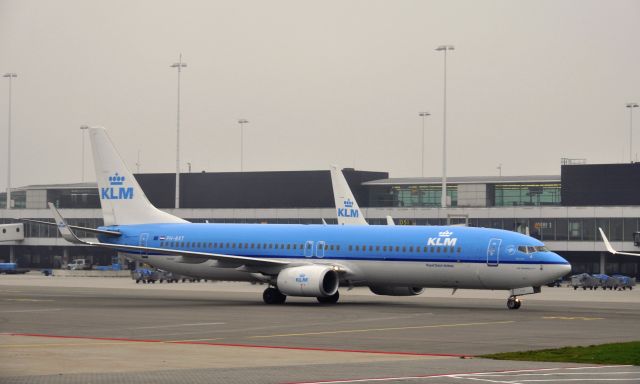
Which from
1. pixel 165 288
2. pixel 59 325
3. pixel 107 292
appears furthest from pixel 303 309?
pixel 165 288

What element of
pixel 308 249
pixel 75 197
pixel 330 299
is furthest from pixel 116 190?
pixel 75 197

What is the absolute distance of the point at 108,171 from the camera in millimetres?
73875

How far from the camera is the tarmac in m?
28.4

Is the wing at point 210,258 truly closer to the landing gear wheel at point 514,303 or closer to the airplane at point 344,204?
the landing gear wheel at point 514,303

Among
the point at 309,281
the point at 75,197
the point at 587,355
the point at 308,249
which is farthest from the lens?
the point at 75,197

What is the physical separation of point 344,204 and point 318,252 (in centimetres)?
2768

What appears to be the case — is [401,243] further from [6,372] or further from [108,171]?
[6,372]

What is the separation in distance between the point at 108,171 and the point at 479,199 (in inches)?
2635

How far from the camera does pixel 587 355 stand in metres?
33.6

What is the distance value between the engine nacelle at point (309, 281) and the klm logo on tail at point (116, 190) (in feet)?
47.4

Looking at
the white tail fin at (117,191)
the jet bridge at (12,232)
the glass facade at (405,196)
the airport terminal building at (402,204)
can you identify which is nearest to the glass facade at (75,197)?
the airport terminal building at (402,204)

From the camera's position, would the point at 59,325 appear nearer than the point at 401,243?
Yes

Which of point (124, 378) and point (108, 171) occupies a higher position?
point (108, 171)

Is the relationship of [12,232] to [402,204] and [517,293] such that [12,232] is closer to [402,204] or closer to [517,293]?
[402,204]
